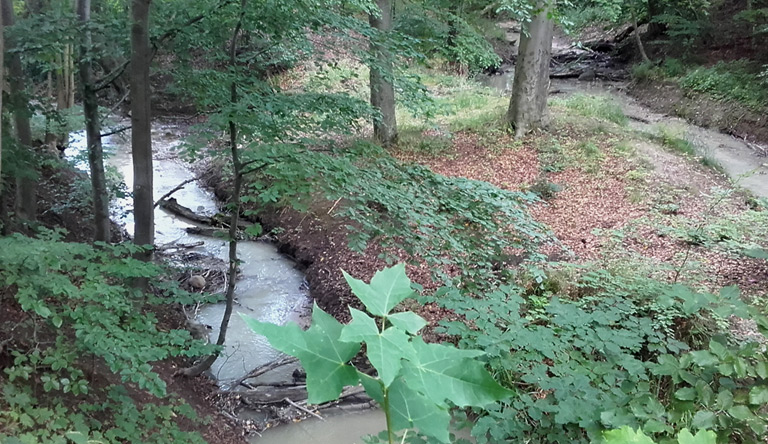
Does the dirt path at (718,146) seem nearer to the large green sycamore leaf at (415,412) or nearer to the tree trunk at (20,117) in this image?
the large green sycamore leaf at (415,412)

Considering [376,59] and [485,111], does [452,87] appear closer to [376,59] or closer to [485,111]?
[485,111]

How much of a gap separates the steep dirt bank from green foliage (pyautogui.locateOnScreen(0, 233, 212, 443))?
1261 cm

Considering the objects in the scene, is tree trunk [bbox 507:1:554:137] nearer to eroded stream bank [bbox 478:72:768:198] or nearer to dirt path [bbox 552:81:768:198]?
eroded stream bank [bbox 478:72:768:198]

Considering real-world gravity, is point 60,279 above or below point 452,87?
below

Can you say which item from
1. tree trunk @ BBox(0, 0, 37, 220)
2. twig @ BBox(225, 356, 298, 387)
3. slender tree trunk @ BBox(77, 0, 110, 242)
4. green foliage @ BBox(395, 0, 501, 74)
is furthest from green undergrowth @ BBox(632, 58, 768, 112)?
tree trunk @ BBox(0, 0, 37, 220)

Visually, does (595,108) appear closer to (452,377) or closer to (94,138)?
(94,138)

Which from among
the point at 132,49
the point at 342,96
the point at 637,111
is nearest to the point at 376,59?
the point at 342,96

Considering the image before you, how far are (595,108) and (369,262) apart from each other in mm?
8263

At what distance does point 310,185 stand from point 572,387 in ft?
7.53

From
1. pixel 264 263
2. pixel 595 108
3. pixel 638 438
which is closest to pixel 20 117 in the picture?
pixel 264 263

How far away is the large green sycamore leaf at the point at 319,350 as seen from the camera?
888 millimetres

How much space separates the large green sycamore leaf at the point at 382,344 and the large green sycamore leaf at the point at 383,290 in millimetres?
Answer: 39

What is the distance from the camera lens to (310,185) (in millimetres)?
3900

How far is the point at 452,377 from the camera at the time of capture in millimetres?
919
